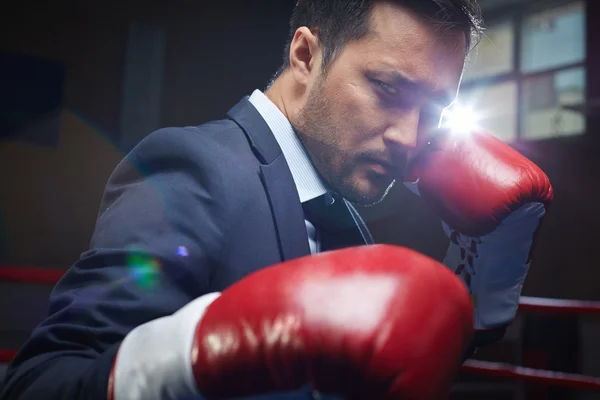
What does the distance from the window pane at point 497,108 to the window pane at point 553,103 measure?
0.10 metres

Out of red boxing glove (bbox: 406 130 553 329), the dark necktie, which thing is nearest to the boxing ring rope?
red boxing glove (bbox: 406 130 553 329)

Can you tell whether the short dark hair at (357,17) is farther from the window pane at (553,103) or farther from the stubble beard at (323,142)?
the window pane at (553,103)

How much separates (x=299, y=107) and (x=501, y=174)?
42 cm

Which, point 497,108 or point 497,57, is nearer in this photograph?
point 497,108

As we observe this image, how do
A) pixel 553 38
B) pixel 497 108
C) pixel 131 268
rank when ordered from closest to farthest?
pixel 131 268
pixel 553 38
pixel 497 108

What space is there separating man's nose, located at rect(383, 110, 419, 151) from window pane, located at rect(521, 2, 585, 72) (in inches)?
166

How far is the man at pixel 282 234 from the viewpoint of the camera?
506mm

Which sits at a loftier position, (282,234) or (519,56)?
(519,56)

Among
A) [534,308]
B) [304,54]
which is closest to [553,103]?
[534,308]

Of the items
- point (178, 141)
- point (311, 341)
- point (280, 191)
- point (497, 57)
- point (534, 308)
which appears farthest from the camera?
point (497, 57)

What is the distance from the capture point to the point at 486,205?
1088mm

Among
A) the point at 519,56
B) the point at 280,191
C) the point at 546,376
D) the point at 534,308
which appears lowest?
the point at 546,376

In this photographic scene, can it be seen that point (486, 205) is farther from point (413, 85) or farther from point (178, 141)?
point (178, 141)

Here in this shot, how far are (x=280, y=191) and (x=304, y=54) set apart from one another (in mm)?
350
